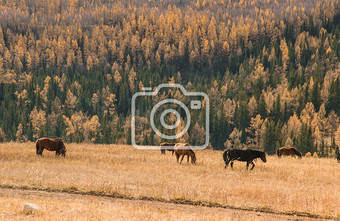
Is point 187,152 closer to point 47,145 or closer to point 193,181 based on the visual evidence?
point 193,181

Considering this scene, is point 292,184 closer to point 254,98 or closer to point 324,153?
point 324,153

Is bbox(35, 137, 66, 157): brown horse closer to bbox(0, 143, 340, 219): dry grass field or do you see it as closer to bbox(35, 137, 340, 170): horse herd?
bbox(35, 137, 340, 170): horse herd

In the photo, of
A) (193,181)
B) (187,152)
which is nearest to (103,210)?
(193,181)

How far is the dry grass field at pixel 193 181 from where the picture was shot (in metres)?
17.1

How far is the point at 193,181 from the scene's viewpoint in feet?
70.9

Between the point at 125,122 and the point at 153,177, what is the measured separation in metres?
156

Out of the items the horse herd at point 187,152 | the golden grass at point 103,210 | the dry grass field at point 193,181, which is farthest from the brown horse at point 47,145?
the golden grass at point 103,210

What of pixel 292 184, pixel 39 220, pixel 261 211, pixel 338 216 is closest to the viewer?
pixel 39 220

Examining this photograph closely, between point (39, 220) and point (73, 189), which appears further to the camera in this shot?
point (73, 189)

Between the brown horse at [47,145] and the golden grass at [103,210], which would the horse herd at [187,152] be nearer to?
the brown horse at [47,145]

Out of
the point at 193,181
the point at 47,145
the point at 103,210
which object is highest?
the point at 47,145

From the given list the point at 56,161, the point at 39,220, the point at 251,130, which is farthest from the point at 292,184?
the point at 251,130

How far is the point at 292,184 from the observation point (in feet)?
71.7

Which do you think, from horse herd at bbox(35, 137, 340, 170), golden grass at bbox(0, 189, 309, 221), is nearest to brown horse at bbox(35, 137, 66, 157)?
horse herd at bbox(35, 137, 340, 170)
